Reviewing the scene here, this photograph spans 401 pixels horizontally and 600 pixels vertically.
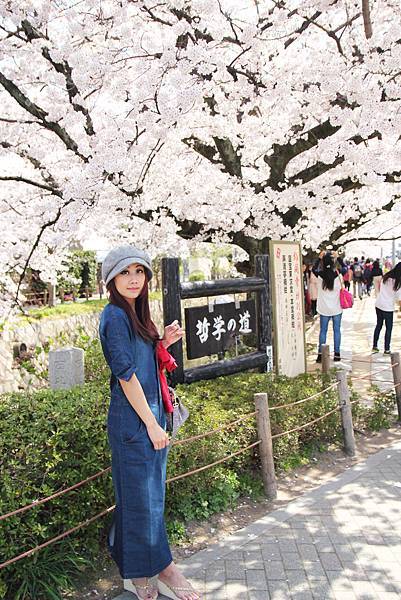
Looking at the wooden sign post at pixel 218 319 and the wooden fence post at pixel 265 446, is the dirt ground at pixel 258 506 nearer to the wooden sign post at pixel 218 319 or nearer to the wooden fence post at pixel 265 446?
the wooden fence post at pixel 265 446

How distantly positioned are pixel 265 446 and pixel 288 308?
2.66 meters

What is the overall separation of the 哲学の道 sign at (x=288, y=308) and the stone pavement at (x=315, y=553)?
2324 millimetres

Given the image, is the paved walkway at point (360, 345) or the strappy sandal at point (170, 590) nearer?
the strappy sandal at point (170, 590)

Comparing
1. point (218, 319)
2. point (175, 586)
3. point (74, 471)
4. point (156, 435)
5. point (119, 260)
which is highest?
point (119, 260)

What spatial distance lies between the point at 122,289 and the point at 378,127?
5246 millimetres

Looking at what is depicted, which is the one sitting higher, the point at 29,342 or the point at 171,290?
the point at 171,290

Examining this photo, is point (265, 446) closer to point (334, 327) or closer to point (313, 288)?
point (334, 327)

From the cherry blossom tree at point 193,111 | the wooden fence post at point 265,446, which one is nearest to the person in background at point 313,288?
the cherry blossom tree at point 193,111

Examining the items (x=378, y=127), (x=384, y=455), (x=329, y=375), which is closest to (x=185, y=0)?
(x=378, y=127)

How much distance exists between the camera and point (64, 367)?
269 inches

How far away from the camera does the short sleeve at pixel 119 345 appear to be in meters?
2.88

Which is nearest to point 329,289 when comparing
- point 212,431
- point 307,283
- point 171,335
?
point 212,431

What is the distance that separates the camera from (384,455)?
5.68m

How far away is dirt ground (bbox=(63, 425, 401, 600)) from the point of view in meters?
3.48
